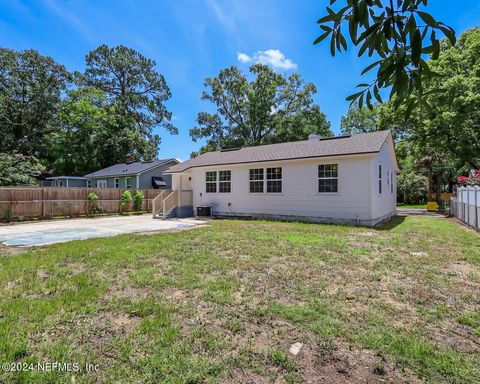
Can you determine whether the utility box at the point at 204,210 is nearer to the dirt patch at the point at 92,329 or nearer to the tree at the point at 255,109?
the dirt patch at the point at 92,329

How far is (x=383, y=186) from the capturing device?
1390cm

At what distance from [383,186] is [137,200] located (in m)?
14.9

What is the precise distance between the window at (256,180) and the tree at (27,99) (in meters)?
28.9

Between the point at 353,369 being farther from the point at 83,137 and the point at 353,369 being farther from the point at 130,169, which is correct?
the point at 83,137

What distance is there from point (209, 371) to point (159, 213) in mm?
14708

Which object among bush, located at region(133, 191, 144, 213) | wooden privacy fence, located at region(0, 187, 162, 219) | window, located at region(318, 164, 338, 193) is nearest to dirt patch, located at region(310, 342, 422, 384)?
window, located at region(318, 164, 338, 193)

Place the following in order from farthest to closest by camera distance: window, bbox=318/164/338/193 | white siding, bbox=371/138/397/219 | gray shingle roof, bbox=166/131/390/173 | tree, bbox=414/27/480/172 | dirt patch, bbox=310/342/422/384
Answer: tree, bbox=414/27/480/172 → window, bbox=318/164/338/193 → gray shingle roof, bbox=166/131/390/173 → white siding, bbox=371/138/397/219 → dirt patch, bbox=310/342/422/384

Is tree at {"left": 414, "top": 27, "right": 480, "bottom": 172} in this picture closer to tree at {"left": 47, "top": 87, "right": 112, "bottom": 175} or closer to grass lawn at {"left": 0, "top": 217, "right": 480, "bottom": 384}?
grass lawn at {"left": 0, "top": 217, "right": 480, "bottom": 384}

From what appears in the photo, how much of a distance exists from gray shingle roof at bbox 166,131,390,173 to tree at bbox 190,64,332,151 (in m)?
16.9

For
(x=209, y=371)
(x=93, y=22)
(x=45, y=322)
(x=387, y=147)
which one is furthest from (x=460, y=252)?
(x=93, y=22)

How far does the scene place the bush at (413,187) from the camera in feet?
100

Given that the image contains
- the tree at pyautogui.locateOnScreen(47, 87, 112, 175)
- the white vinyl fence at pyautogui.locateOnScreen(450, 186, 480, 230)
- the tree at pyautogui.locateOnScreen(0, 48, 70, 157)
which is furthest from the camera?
the tree at pyautogui.locateOnScreen(0, 48, 70, 157)

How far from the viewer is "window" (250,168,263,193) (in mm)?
14554

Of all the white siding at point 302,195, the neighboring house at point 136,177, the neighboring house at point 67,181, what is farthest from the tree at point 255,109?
the white siding at point 302,195
